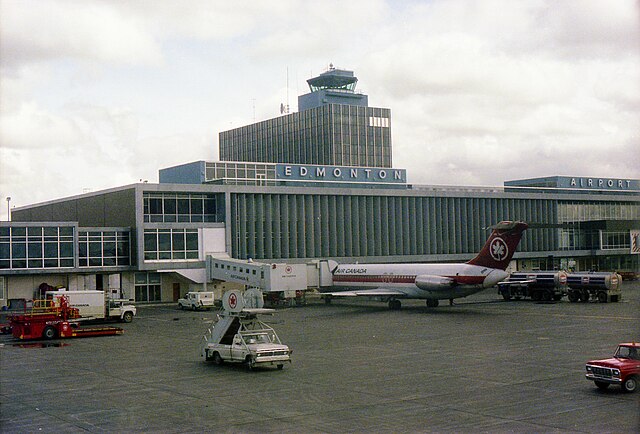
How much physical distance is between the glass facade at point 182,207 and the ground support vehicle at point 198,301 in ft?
43.4

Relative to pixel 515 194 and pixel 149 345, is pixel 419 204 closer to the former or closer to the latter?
pixel 515 194

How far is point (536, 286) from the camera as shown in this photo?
261 feet

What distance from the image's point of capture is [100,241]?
280ft

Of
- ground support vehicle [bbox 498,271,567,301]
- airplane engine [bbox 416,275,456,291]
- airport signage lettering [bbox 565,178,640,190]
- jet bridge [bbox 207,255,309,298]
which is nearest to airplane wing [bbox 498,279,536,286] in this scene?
ground support vehicle [bbox 498,271,567,301]

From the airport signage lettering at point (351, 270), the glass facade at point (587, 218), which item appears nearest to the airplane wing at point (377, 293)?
the airport signage lettering at point (351, 270)

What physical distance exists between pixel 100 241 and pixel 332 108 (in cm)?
9897

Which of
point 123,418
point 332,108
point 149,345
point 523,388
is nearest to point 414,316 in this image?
point 149,345

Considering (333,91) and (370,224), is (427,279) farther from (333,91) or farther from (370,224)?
(333,91)

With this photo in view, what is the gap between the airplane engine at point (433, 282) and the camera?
69375 millimetres

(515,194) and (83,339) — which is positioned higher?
(515,194)

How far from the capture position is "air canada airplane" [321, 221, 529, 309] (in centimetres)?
6794

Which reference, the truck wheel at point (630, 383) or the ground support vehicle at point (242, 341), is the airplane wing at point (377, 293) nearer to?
the ground support vehicle at point (242, 341)

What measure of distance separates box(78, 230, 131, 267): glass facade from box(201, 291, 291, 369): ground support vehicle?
48490 mm

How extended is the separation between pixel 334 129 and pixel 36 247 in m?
104
